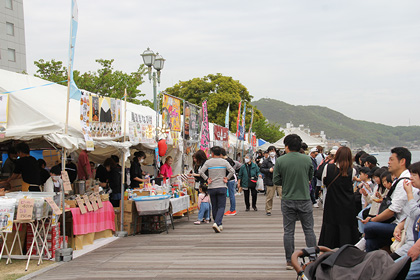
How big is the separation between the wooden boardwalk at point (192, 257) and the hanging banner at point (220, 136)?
27.4ft

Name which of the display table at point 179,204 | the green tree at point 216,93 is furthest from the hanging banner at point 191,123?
the green tree at point 216,93

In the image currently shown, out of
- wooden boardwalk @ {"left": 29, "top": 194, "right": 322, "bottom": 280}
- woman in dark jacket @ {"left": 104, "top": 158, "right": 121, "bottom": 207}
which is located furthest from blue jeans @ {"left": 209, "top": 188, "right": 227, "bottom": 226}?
woman in dark jacket @ {"left": 104, "top": 158, "right": 121, "bottom": 207}

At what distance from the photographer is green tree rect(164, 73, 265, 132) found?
136 feet

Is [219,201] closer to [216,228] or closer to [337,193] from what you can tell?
[216,228]

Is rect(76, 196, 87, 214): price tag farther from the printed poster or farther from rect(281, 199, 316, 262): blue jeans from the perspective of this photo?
rect(281, 199, 316, 262): blue jeans

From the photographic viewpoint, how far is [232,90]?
140 feet

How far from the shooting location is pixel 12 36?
47188 millimetres

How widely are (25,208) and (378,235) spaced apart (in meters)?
5.27

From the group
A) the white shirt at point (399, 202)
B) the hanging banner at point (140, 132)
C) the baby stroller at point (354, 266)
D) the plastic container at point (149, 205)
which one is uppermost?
the hanging banner at point (140, 132)

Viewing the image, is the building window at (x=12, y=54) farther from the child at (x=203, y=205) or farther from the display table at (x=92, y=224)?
the display table at (x=92, y=224)

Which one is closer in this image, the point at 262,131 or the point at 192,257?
the point at 192,257

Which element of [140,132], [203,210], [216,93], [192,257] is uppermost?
[216,93]

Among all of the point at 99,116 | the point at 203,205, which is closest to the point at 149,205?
the point at 203,205

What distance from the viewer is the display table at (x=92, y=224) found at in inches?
338
